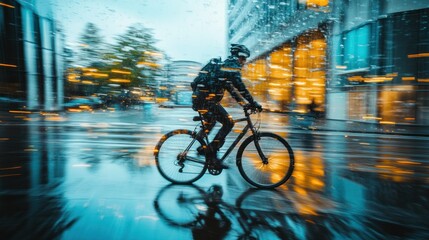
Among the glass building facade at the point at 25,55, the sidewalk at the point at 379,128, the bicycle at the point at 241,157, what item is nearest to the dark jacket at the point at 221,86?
the bicycle at the point at 241,157

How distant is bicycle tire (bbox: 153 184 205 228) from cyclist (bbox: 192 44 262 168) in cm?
62

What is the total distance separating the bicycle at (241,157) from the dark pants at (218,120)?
8 centimetres

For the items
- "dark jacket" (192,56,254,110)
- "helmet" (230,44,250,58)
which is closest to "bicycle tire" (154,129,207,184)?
"dark jacket" (192,56,254,110)

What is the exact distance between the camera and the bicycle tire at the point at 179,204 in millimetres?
3725

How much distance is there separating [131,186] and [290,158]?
2306 mm

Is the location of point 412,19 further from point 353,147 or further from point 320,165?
point 320,165

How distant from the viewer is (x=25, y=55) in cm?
2861

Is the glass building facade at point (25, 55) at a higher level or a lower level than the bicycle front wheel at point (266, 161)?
higher

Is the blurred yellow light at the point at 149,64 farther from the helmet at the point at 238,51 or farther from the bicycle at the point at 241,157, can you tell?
the helmet at the point at 238,51

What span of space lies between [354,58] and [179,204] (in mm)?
20684

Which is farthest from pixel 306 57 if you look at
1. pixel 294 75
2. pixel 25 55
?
pixel 25 55

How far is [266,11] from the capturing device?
4150cm

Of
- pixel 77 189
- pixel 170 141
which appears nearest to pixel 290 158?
pixel 170 141

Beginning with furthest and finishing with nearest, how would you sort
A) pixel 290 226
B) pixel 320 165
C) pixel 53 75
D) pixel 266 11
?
1. pixel 266 11
2. pixel 53 75
3. pixel 320 165
4. pixel 290 226
